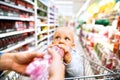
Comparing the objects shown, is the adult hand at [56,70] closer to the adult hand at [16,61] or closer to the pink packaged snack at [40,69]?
the pink packaged snack at [40,69]

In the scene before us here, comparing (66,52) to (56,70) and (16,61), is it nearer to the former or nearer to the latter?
(16,61)

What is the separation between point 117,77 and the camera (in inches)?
58.1

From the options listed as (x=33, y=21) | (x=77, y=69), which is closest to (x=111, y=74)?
(x=77, y=69)

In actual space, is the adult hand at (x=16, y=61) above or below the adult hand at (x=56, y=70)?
below

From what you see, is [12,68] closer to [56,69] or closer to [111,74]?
[56,69]

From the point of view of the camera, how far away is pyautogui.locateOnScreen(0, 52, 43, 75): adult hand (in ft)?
2.72

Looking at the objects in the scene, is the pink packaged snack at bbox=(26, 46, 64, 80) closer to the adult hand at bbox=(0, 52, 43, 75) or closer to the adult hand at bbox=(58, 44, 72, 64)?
the adult hand at bbox=(0, 52, 43, 75)

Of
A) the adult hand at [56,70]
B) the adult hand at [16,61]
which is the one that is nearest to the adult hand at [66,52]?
the adult hand at [16,61]

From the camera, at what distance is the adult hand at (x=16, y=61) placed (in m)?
0.83

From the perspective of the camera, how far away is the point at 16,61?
0.88 m

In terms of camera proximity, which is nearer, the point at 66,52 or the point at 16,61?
the point at 16,61

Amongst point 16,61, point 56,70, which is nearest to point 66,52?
point 16,61

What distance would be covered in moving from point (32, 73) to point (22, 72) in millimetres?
166

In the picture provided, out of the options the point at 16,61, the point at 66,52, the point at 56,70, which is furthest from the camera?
the point at 66,52
